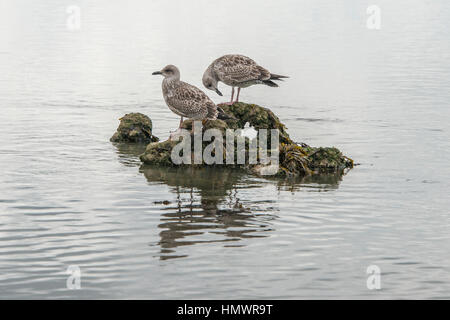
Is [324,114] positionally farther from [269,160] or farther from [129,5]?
[129,5]

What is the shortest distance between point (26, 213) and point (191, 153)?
558cm

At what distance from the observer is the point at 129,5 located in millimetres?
92938

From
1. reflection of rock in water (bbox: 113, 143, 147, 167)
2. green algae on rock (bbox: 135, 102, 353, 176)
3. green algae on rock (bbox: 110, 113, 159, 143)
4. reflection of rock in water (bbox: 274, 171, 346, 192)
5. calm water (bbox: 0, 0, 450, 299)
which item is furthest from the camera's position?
green algae on rock (bbox: 110, 113, 159, 143)

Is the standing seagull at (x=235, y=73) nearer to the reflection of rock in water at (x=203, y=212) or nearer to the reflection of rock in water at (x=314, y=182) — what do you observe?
the reflection of rock in water at (x=203, y=212)

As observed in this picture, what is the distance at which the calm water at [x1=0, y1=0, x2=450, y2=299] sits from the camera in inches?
434

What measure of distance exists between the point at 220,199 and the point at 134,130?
677 centimetres

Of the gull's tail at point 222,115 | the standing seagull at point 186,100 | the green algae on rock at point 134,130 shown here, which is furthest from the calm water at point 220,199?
the gull's tail at point 222,115

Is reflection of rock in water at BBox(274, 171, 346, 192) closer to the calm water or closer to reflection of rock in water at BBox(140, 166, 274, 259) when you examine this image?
the calm water

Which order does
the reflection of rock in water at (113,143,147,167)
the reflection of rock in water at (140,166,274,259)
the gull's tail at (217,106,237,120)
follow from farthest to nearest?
1. the reflection of rock in water at (113,143,147,167)
2. the gull's tail at (217,106,237,120)
3. the reflection of rock in water at (140,166,274,259)

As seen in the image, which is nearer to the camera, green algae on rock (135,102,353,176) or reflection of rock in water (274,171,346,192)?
reflection of rock in water (274,171,346,192)

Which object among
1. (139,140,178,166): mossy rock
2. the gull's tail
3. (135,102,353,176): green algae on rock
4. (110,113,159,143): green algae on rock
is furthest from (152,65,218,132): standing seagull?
(110,113,159,143): green algae on rock

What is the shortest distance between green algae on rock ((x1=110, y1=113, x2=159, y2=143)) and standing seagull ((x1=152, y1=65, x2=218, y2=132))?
130 inches

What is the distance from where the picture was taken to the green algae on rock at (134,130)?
21594mm

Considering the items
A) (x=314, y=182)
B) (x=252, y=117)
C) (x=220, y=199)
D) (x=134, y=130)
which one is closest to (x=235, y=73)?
(x=252, y=117)
